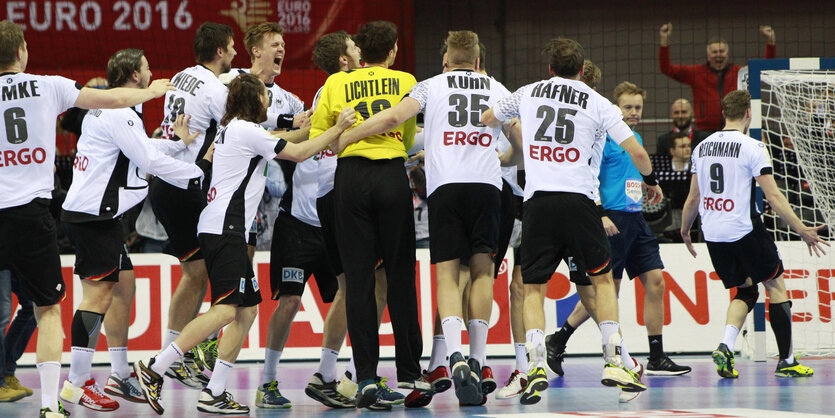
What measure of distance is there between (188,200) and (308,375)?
2.29 meters

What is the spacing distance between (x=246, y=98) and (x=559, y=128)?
2019 millimetres

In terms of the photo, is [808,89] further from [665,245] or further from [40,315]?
[40,315]

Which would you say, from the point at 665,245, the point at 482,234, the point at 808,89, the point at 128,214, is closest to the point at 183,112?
the point at 482,234

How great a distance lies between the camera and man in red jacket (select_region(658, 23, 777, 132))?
41.2 ft

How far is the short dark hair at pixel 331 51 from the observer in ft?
22.1

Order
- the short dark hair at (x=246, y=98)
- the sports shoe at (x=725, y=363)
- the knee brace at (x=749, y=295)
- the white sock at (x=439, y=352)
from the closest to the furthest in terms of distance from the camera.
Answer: the short dark hair at (x=246, y=98) → the white sock at (x=439, y=352) → the sports shoe at (x=725, y=363) → the knee brace at (x=749, y=295)

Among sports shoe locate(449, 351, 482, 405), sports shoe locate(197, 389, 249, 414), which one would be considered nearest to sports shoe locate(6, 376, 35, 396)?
sports shoe locate(197, 389, 249, 414)

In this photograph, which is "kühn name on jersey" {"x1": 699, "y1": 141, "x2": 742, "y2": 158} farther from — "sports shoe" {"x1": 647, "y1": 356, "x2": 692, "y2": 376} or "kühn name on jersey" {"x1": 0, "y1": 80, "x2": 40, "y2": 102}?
"kühn name on jersey" {"x1": 0, "y1": 80, "x2": 40, "y2": 102}

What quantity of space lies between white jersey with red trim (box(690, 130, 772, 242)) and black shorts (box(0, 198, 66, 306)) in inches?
202

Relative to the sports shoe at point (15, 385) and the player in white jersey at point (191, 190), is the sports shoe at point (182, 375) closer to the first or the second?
the player in white jersey at point (191, 190)

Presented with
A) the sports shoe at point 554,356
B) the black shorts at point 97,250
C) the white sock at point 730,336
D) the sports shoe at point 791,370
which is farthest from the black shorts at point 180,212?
the sports shoe at point 791,370

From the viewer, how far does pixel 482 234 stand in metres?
6.16

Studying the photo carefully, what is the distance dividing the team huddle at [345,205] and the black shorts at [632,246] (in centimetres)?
129

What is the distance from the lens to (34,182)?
223 inches
